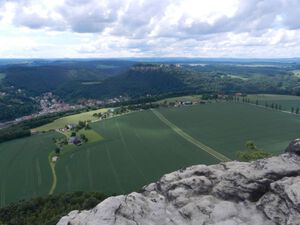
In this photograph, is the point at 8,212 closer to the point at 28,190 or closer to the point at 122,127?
the point at 28,190

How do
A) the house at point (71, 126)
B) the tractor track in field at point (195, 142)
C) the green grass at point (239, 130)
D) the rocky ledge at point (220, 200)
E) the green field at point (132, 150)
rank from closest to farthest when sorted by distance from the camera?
the rocky ledge at point (220, 200)
the green field at point (132, 150)
the tractor track in field at point (195, 142)
the green grass at point (239, 130)
the house at point (71, 126)

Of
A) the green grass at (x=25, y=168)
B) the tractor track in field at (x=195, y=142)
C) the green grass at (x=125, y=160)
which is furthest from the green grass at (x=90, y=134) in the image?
the tractor track in field at (x=195, y=142)

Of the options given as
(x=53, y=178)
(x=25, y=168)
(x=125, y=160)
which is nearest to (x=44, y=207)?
(x=53, y=178)

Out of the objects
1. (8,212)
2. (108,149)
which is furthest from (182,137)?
(8,212)

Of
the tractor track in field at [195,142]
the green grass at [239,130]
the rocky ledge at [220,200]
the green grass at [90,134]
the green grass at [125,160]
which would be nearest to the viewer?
the rocky ledge at [220,200]

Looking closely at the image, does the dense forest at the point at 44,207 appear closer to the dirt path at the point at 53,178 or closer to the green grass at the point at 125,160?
the dirt path at the point at 53,178

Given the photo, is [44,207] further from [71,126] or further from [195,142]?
[71,126]
